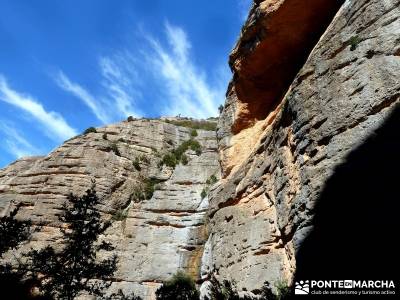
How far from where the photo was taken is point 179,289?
2188cm

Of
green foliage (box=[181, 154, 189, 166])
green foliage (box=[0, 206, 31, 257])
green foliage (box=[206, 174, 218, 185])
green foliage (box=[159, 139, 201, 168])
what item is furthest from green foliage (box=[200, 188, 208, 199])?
green foliage (box=[0, 206, 31, 257])

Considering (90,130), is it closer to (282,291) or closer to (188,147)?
(188,147)

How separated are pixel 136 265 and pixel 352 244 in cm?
1832

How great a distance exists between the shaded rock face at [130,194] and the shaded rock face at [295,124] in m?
7.22

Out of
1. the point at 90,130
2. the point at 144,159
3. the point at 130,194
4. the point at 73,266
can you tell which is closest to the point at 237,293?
the point at 73,266

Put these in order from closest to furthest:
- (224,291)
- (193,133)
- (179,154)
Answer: (224,291) → (179,154) → (193,133)

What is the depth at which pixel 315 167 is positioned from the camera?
10250 mm

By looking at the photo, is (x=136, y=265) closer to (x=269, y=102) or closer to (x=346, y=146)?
(x=269, y=102)

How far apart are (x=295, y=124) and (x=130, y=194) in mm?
19774

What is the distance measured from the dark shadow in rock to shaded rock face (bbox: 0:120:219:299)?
52.5 ft

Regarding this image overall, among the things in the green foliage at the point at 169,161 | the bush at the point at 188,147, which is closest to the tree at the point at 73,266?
the green foliage at the point at 169,161

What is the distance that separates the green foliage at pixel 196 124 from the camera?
41.9 meters

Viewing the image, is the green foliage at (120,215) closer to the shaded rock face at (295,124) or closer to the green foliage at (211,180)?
the green foliage at (211,180)

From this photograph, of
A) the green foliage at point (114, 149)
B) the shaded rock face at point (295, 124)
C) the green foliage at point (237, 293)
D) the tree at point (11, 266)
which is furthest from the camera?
the green foliage at point (114, 149)
